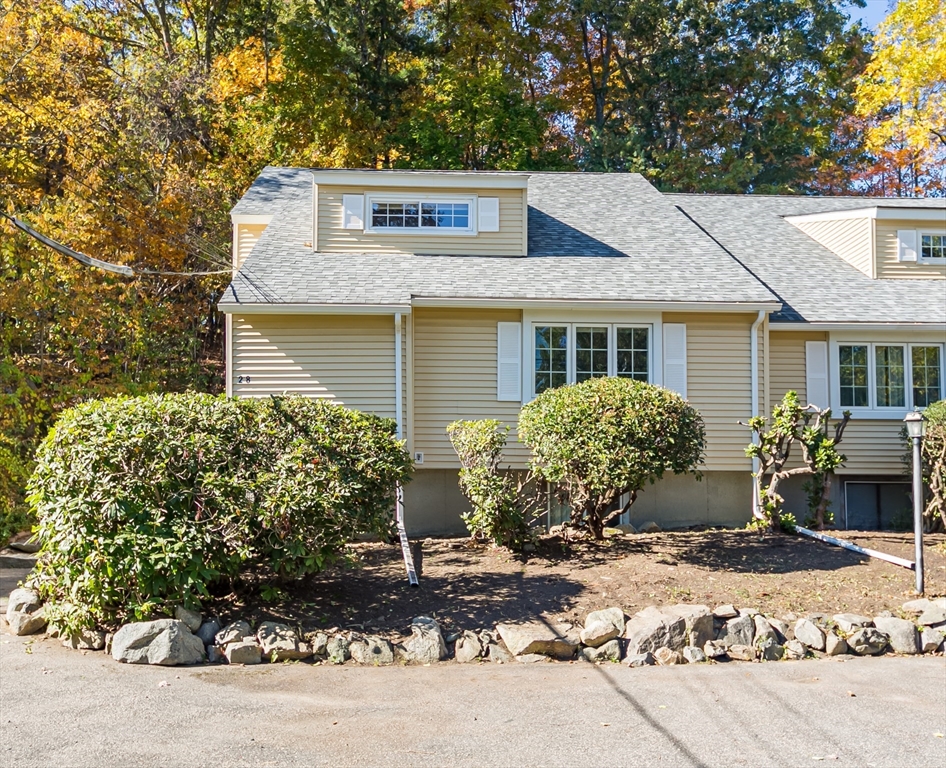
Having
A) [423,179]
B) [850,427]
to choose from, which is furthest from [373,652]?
[850,427]

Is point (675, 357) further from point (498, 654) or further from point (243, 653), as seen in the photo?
point (243, 653)

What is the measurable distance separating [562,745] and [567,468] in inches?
166

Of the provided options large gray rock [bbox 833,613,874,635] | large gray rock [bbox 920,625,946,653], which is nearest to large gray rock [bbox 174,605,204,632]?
large gray rock [bbox 833,613,874,635]

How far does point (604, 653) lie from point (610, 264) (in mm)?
7291

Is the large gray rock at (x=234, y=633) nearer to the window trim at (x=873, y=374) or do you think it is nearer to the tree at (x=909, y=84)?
the window trim at (x=873, y=374)

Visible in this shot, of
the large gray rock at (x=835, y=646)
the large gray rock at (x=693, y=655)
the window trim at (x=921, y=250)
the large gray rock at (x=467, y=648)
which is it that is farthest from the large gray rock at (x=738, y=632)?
the window trim at (x=921, y=250)

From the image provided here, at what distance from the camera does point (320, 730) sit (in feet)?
18.6

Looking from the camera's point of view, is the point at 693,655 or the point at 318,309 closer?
the point at 693,655

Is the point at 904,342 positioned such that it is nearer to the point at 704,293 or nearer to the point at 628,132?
the point at 704,293

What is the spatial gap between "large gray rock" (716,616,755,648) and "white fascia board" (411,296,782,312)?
543cm

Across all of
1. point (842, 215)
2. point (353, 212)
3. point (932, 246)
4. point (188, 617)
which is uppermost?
point (842, 215)

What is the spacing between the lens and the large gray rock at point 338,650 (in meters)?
7.22

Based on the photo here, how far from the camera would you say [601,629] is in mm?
7578

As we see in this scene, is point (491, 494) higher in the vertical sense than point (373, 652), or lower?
higher
